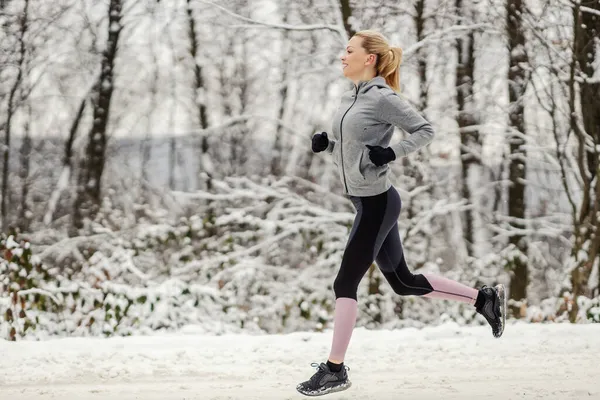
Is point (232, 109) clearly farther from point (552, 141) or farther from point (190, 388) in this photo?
point (190, 388)

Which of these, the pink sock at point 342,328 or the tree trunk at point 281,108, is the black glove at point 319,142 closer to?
the pink sock at point 342,328

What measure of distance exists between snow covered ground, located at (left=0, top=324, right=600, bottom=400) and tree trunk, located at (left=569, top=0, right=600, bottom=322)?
186cm

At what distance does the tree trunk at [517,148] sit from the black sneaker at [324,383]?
16.1ft

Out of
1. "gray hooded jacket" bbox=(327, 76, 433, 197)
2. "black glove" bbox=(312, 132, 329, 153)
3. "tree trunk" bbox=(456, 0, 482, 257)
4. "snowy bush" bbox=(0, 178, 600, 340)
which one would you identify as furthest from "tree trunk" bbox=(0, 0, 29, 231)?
"gray hooded jacket" bbox=(327, 76, 433, 197)

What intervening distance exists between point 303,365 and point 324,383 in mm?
1042

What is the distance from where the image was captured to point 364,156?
11.6ft

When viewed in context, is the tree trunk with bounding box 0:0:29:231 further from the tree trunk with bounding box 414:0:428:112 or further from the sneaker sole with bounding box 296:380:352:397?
the sneaker sole with bounding box 296:380:352:397

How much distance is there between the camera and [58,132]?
1030 centimetres

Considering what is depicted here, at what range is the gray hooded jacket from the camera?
11.6ft

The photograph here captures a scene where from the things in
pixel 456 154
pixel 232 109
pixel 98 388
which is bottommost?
pixel 98 388

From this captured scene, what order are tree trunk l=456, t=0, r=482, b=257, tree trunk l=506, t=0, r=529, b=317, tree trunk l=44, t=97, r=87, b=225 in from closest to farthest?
1. tree trunk l=506, t=0, r=529, b=317
2. tree trunk l=456, t=0, r=482, b=257
3. tree trunk l=44, t=97, r=87, b=225

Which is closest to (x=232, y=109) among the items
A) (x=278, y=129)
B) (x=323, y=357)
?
(x=278, y=129)

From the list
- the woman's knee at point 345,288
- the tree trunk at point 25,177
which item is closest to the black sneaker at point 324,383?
the woman's knee at point 345,288

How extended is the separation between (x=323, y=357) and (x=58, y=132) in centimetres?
681
